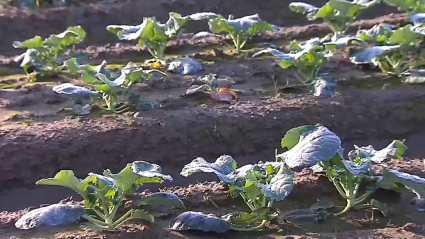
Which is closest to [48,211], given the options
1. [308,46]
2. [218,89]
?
[218,89]

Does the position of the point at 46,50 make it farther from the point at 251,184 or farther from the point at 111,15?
the point at 251,184

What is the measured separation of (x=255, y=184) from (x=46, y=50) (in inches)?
135

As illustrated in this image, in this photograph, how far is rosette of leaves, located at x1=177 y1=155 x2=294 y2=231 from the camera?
8.98 feet

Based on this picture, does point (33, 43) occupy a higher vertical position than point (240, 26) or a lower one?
lower

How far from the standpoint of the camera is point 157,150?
4.20 meters

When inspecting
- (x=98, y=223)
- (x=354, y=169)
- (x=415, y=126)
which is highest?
(x=354, y=169)

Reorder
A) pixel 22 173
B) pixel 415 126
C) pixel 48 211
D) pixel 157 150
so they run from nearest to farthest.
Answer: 1. pixel 48 211
2. pixel 22 173
3. pixel 157 150
4. pixel 415 126

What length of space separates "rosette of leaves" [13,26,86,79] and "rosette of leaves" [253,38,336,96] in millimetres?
1845

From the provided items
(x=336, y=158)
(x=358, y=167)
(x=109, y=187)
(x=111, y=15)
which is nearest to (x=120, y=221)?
(x=109, y=187)

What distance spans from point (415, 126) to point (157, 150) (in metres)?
2.27

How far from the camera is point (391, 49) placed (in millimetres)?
4832

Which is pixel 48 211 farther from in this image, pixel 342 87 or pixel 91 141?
pixel 342 87

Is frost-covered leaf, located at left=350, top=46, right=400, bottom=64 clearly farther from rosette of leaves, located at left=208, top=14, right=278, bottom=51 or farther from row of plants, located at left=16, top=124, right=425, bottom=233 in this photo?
row of plants, located at left=16, top=124, right=425, bottom=233

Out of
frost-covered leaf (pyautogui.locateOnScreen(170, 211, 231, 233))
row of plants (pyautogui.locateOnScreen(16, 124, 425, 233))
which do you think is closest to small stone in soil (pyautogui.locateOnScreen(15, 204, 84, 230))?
row of plants (pyautogui.locateOnScreen(16, 124, 425, 233))
